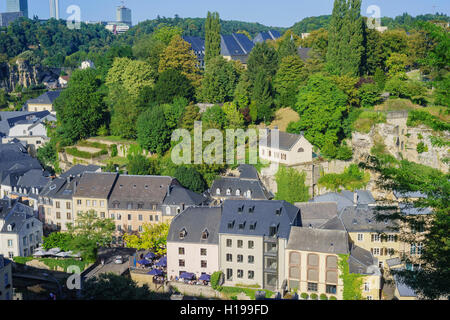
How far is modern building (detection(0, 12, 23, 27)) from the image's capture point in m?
102

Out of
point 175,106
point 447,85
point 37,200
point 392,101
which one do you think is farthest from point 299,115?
point 447,85

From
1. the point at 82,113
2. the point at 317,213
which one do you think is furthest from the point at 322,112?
the point at 82,113

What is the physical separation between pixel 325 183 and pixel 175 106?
1240cm

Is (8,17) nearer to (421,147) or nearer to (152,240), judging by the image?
(152,240)

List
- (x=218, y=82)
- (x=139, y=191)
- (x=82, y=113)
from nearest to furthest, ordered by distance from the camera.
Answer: (x=139, y=191) → (x=218, y=82) → (x=82, y=113)

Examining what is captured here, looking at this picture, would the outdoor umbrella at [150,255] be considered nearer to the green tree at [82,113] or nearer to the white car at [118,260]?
the white car at [118,260]

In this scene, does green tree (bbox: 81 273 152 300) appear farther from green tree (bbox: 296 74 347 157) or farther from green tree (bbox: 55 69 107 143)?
green tree (bbox: 55 69 107 143)

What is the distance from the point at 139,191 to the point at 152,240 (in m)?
4.09

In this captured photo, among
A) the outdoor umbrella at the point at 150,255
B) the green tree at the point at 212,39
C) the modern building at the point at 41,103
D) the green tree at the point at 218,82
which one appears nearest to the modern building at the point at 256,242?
the outdoor umbrella at the point at 150,255

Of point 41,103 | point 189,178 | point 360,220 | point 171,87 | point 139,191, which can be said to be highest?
point 171,87

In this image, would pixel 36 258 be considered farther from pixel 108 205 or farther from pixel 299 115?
pixel 299 115

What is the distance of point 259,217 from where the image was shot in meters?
26.0

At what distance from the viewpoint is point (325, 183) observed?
31953mm
